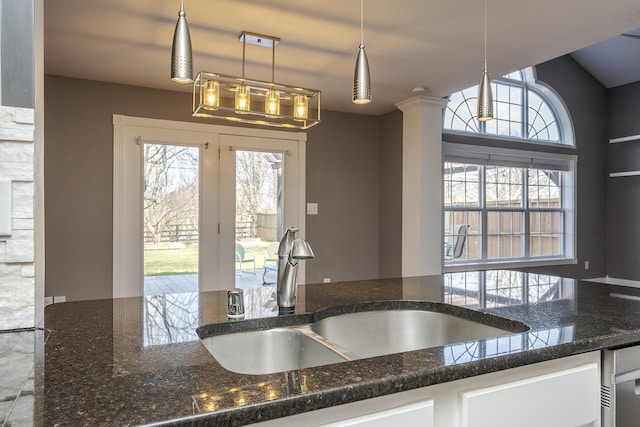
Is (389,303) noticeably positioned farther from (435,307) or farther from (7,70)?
(7,70)

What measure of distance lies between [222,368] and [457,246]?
4642 millimetres

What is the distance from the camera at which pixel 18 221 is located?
102cm

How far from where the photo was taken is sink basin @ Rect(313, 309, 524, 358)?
145cm

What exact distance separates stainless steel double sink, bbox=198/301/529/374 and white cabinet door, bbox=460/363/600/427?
18cm

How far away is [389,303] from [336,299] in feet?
0.66

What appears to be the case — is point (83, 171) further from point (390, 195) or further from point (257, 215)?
point (390, 195)

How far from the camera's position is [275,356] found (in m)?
1.26

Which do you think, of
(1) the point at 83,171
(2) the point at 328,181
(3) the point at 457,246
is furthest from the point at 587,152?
(1) the point at 83,171

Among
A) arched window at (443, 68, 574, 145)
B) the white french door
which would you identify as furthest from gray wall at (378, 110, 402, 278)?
the white french door

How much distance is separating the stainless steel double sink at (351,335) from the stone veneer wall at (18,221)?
0.45m

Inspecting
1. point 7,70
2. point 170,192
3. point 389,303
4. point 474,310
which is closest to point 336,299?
point 389,303

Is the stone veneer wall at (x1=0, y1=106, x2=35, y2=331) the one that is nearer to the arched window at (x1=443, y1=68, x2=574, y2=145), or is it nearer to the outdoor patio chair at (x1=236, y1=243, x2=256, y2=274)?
the outdoor patio chair at (x1=236, y1=243, x2=256, y2=274)

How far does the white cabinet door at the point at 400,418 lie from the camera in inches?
31.2

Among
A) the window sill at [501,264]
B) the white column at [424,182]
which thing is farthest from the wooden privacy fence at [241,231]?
the window sill at [501,264]
